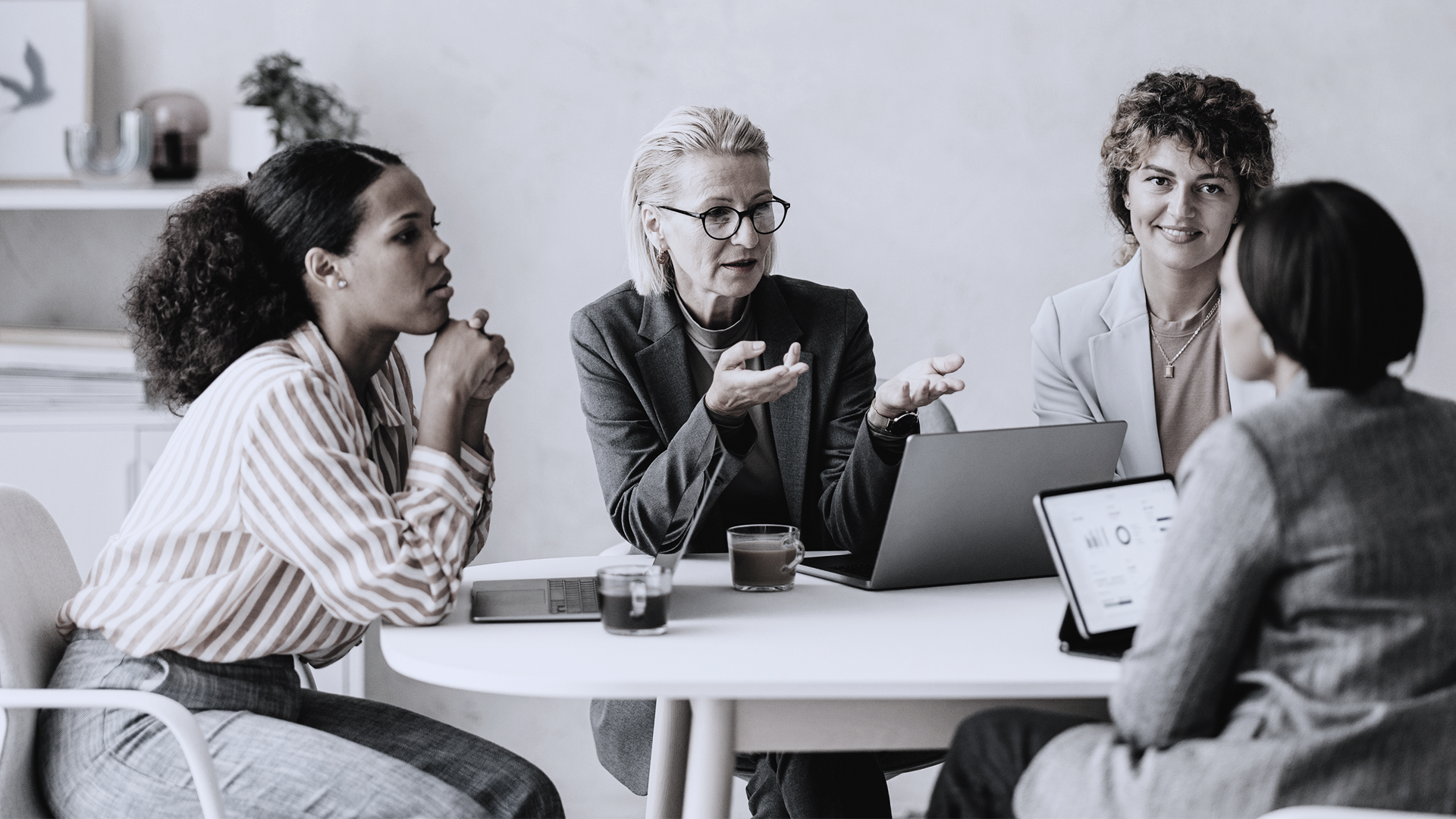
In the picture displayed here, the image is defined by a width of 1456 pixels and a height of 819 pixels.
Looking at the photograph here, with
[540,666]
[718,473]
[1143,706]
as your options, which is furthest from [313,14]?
[1143,706]

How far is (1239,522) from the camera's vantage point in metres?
1.07

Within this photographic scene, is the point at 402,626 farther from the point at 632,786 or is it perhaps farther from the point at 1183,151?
the point at 1183,151

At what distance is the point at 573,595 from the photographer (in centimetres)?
154

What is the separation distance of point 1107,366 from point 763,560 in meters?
0.91

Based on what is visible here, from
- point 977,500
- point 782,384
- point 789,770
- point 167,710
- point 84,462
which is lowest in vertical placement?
point 789,770

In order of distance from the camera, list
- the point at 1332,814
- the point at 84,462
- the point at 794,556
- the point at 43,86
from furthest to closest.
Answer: the point at 43,86, the point at 84,462, the point at 794,556, the point at 1332,814

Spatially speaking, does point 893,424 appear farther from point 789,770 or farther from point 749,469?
point 789,770

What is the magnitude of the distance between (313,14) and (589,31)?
0.67 metres

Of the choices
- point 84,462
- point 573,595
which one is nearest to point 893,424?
point 573,595

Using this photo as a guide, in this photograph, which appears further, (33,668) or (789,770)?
(789,770)

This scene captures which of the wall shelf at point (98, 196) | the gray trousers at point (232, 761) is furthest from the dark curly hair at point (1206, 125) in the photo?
the wall shelf at point (98, 196)

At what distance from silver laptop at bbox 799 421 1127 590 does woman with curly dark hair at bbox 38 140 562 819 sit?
1.76ft

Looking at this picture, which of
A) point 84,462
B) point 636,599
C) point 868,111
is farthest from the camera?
point 868,111

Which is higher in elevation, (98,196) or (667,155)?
(667,155)
